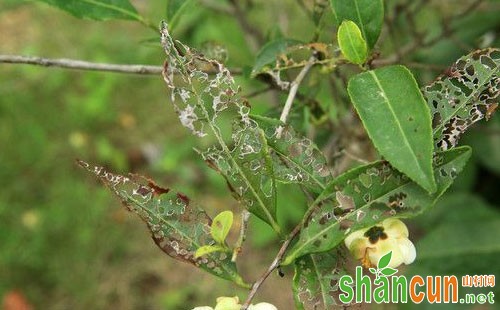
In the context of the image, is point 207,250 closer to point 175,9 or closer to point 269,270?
point 269,270

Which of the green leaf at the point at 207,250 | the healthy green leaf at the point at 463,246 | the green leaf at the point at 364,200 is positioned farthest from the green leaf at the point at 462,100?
the healthy green leaf at the point at 463,246

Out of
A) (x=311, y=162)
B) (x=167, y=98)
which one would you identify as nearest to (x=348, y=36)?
(x=311, y=162)

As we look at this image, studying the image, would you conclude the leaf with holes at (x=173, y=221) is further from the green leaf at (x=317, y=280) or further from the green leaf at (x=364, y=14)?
the green leaf at (x=364, y=14)

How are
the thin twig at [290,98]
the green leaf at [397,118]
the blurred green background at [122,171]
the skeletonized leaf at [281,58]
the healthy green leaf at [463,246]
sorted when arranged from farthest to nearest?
the blurred green background at [122,171] < the healthy green leaf at [463,246] < the skeletonized leaf at [281,58] < the thin twig at [290,98] < the green leaf at [397,118]

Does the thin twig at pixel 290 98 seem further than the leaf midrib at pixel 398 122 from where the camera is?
Yes

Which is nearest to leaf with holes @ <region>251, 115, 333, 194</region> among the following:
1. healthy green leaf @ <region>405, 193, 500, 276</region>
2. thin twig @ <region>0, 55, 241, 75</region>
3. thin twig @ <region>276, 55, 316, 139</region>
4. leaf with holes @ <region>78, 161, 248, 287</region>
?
thin twig @ <region>276, 55, 316, 139</region>

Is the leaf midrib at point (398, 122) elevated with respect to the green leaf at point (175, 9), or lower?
lower

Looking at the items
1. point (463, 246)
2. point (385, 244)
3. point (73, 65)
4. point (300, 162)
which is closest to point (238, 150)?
point (300, 162)

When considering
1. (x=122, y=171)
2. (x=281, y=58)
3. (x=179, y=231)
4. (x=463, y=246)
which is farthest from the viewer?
(x=122, y=171)
